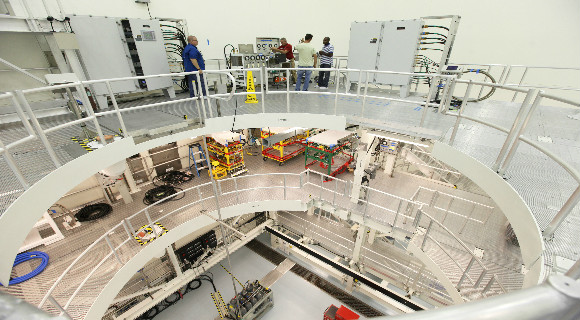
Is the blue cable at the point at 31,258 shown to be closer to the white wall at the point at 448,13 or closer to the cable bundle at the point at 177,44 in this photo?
the cable bundle at the point at 177,44

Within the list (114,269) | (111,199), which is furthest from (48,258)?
(111,199)

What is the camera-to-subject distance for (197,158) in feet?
32.0

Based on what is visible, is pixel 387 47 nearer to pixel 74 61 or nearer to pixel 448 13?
pixel 448 13

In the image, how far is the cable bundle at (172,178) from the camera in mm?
8820

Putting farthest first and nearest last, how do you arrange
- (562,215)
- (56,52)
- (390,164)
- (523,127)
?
1. (390,164)
2. (56,52)
3. (523,127)
4. (562,215)

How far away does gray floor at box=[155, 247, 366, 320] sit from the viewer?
8.35 metres

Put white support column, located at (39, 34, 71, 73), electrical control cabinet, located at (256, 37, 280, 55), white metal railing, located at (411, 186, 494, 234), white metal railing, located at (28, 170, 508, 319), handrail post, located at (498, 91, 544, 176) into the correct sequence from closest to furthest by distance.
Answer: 1. handrail post, located at (498, 91, 544, 176)
2. white metal railing, located at (28, 170, 508, 319)
3. white metal railing, located at (411, 186, 494, 234)
4. white support column, located at (39, 34, 71, 73)
5. electrical control cabinet, located at (256, 37, 280, 55)

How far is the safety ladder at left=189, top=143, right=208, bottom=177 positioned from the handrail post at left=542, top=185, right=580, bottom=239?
9.04 metres

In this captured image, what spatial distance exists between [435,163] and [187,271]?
9.73 meters

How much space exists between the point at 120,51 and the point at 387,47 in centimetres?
797

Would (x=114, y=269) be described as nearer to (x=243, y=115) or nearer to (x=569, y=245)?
(x=243, y=115)

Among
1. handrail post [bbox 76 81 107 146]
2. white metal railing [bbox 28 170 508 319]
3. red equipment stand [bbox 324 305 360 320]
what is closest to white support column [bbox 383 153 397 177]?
white metal railing [bbox 28 170 508 319]

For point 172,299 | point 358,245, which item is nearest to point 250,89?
point 358,245

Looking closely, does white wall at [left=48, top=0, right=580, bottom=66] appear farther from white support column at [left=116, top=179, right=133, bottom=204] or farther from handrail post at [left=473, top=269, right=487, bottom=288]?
handrail post at [left=473, top=269, right=487, bottom=288]
